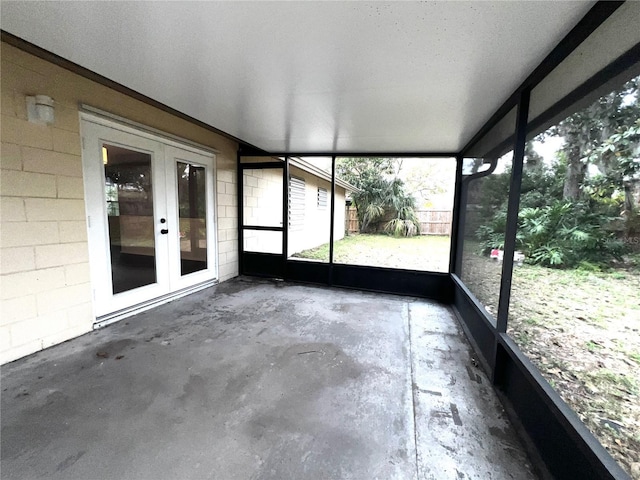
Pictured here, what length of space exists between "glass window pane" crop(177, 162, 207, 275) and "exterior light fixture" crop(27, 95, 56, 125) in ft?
5.07

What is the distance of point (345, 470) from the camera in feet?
4.63

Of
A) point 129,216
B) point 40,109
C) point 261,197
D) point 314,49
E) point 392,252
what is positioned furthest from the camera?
point 392,252

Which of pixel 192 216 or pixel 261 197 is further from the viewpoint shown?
pixel 261 197

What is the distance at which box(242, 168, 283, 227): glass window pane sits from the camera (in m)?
5.29

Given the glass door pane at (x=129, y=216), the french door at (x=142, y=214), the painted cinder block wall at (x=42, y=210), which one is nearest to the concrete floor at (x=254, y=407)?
the painted cinder block wall at (x=42, y=210)

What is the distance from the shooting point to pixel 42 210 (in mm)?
2389

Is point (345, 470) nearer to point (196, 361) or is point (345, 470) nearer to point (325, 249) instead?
point (196, 361)

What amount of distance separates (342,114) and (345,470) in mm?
2866

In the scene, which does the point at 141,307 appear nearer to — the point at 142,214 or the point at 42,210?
the point at 142,214

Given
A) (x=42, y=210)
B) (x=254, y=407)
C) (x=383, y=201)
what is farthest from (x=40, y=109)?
(x=383, y=201)

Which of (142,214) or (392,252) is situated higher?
(142,214)

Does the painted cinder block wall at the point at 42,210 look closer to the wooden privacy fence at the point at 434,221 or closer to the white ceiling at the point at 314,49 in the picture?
the white ceiling at the point at 314,49

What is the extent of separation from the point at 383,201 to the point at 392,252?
284 cm

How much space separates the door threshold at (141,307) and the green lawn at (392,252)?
3.09 meters
